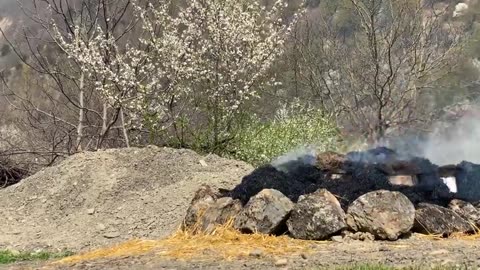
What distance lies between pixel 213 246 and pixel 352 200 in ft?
5.83

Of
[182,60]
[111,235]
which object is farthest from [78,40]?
[111,235]

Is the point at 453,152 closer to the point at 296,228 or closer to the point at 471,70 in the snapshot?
the point at 296,228

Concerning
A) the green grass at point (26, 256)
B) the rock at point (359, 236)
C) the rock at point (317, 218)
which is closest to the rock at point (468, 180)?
the rock at point (359, 236)

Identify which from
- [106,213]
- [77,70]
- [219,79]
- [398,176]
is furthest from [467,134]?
[77,70]

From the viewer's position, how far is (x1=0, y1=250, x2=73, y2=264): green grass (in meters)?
8.37

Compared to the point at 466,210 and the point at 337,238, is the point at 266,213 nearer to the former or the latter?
the point at 337,238

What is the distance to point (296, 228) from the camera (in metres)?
7.62

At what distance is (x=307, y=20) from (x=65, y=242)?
18.7 m

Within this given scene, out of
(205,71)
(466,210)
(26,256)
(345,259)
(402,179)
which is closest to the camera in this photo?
(345,259)

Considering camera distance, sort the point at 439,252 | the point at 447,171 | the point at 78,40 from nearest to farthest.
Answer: the point at 439,252 < the point at 447,171 < the point at 78,40

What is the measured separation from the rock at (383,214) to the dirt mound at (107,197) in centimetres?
263

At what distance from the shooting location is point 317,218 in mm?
7516

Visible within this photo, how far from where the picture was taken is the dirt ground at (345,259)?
5.99 metres

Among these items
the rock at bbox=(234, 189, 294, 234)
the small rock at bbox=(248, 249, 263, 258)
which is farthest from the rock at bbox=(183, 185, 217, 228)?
the small rock at bbox=(248, 249, 263, 258)
